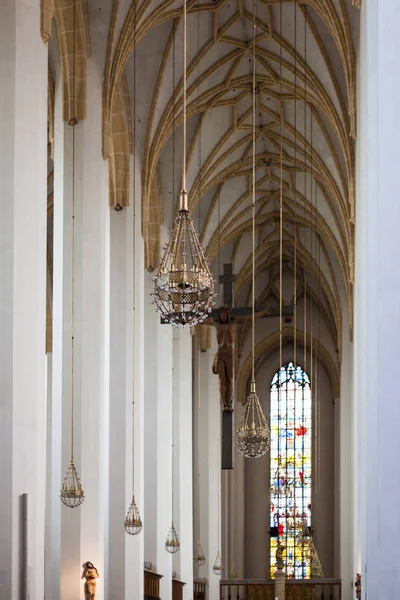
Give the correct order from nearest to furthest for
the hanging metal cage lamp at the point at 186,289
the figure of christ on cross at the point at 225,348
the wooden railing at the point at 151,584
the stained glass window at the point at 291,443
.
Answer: the hanging metal cage lamp at the point at 186,289 < the figure of christ on cross at the point at 225,348 < the wooden railing at the point at 151,584 < the stained glass window at the point at 291,443

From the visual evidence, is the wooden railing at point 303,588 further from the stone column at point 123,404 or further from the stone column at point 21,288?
the stone column at point 21,288

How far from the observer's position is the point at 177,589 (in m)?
28.4

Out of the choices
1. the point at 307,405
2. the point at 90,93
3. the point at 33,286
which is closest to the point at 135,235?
the point at 90,93

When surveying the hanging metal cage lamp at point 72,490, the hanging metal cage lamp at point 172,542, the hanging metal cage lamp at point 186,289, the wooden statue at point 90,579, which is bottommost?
the wooden statue at point 90,579

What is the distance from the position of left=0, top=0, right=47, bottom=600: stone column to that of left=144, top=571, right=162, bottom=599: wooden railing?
1070 centimetres

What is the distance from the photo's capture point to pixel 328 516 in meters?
38.7

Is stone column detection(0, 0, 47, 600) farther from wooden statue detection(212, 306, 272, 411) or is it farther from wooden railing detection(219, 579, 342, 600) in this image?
wooden railing detection(219, 579, 342, 600)

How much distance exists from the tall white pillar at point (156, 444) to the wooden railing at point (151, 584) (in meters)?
0.68

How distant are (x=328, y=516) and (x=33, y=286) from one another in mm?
25833

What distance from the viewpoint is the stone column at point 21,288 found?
563 inches

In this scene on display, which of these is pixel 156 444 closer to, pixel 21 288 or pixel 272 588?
pixel 272 588

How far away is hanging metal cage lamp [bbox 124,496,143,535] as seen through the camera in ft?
67.5

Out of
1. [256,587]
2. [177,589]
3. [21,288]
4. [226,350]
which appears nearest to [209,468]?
[256,587]

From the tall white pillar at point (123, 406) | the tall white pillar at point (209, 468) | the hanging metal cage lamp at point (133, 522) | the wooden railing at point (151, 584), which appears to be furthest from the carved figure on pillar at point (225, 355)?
the tall white pillar at point (209, 468)
